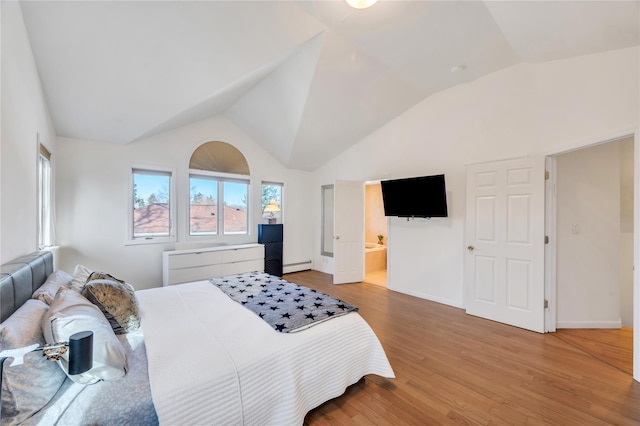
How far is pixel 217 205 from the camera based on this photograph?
4.84m

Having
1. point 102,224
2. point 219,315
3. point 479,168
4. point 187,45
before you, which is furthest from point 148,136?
point 479,168

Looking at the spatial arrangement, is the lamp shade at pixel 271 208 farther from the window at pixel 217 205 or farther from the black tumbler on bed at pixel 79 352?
the black tumbler on bed at pixel 79 352

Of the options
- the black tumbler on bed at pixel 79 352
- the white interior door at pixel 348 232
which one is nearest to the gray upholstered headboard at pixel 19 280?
the black tumbler on bed at pixel 79 352

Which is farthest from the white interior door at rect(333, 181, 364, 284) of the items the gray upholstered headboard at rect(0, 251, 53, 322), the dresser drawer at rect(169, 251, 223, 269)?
the gray upholstered headboard at rect(0, 251, 53, 322)

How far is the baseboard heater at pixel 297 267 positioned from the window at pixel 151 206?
2.33m

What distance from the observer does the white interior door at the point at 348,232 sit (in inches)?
192

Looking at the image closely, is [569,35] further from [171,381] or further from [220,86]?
[171,381]

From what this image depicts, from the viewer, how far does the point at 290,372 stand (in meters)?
1.52

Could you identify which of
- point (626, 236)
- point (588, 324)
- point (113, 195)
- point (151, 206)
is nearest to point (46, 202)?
point (113, 195)

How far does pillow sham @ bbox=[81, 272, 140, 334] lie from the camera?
5.46ft

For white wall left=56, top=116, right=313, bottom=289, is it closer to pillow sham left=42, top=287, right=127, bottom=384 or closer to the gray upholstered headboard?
the gray upholstered headboard

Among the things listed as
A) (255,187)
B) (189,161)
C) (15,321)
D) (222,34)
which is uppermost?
(222,34)

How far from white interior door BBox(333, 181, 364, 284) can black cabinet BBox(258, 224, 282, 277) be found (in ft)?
3.85

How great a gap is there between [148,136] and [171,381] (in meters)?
3.92
